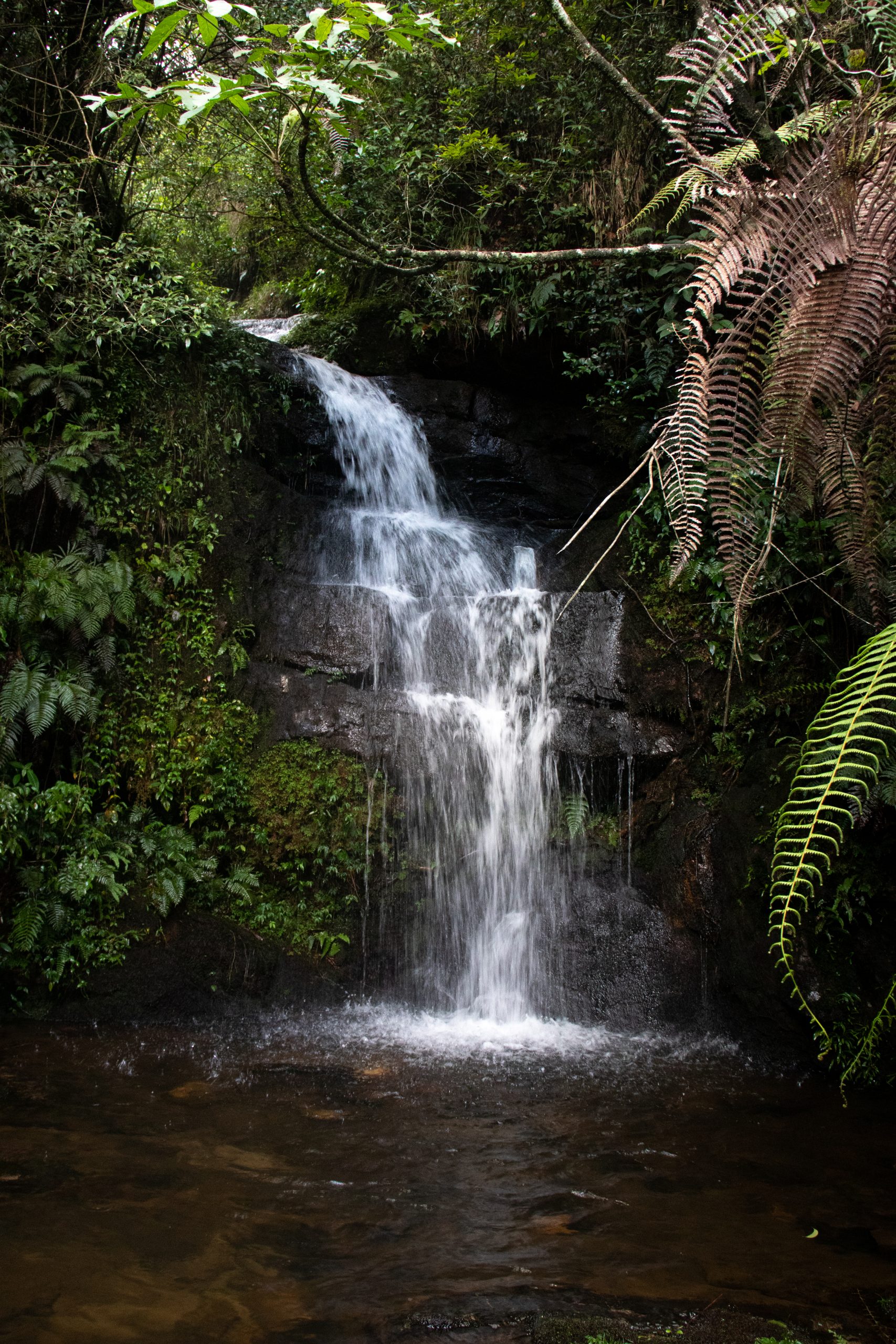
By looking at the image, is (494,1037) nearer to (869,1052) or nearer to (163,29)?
(869,1052)

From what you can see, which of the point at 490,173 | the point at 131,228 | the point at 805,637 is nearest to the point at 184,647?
the point at 131,228

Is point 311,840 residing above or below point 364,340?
below

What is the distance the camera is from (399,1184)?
132 inches

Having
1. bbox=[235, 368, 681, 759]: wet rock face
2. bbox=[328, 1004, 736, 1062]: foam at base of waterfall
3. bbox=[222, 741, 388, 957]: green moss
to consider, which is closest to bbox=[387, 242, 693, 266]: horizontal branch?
bbox=[235, 368, 681, 759]: wet rock face

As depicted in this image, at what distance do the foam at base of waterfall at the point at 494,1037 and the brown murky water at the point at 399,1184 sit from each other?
0.04 m

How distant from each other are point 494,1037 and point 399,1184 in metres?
1.87

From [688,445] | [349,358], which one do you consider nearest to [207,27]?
[688,445]

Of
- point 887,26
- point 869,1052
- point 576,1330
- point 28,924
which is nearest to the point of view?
point 887,26

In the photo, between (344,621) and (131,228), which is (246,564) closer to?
(344,621)

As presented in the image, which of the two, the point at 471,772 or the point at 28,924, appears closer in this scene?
the point at 28,924

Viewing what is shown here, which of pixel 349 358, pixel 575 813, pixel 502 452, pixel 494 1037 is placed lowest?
pixel 494 1037

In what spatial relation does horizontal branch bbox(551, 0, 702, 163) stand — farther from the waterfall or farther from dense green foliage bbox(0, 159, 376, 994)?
the waterfall

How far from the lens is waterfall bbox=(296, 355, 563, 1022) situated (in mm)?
5750

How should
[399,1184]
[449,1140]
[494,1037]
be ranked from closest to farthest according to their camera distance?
[399,1184] < [449,1140] < [494,1037]
